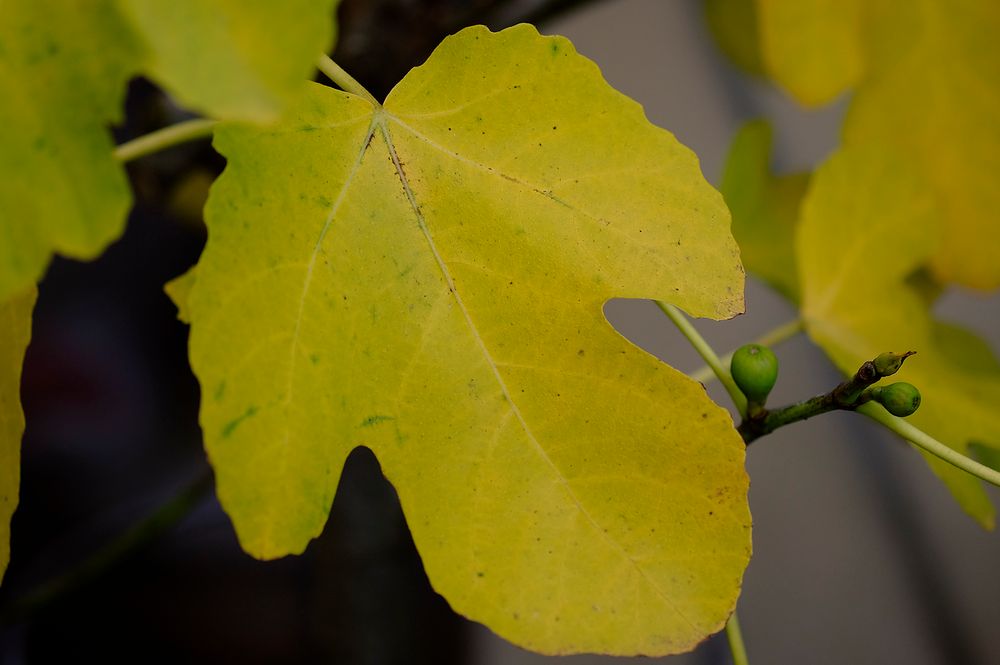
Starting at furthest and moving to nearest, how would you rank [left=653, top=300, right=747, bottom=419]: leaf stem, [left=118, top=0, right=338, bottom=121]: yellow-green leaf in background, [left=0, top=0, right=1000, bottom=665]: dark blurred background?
[left=0, top=0, right=1000, bottom=665]: dark blurred background → [left=653, top=300, right=747, bottom=419]: leaf stem → [left=118, top=0, right=338, bottom=121]: yellow-green leaf in background

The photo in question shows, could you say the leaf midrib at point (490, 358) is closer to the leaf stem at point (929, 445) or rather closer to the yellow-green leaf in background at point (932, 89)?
the leaf stem at point (929, 445)

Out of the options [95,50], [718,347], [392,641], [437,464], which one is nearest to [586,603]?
[437,464]

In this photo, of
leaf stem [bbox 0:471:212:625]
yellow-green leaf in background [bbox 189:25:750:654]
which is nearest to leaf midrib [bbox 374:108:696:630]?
yellow-green leaf in background [bbox 189:25:750:654]

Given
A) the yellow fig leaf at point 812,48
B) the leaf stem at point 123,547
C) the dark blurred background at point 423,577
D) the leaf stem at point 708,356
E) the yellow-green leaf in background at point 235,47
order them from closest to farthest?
the yellow-green leaf in background at point 235,47 < the leaf stem at point 708,356 < the yellow fig leaf at point 812,48 < the leaf stem at point 123,547 < the dark blurred background at point 423,577

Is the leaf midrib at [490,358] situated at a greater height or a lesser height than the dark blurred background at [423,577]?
greater

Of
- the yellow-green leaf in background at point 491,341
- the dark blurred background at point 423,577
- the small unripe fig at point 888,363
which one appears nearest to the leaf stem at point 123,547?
the dark blurred background at point 423,577

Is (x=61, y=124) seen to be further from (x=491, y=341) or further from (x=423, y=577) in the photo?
(x=423, y=577)

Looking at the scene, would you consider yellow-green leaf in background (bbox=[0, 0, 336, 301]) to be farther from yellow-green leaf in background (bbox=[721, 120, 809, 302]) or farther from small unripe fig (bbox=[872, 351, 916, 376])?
yellow-green leaf in background (bbox=[721, 120, 809, 302])
